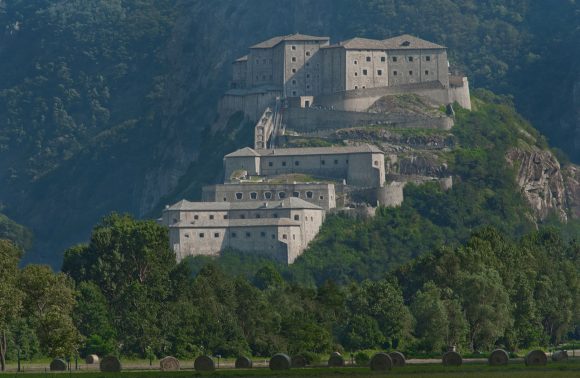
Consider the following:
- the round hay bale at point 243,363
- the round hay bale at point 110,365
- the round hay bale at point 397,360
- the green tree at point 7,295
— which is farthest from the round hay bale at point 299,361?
the green tree at point 7,295

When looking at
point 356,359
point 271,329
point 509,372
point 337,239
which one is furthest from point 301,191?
point 509,372

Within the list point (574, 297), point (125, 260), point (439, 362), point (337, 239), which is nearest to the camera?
point (439, 362)

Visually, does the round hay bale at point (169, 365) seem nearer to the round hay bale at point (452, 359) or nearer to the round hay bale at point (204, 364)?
the round hay bale at point (204, 364)

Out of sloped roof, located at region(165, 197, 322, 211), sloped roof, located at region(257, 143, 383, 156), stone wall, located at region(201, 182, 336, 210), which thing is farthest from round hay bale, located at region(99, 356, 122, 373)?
sloped roof, located at region(257, 143, 383, 156)

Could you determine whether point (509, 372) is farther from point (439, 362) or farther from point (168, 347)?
point (168, 347)

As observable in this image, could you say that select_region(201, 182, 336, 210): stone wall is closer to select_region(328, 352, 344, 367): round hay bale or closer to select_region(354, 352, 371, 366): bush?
select_region(354, 352, 371, 366): bush
